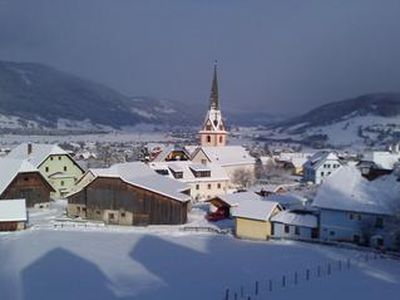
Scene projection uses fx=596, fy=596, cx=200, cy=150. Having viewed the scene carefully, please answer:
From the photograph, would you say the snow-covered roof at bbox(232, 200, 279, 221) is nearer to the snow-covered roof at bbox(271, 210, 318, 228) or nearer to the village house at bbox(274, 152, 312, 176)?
the snow-covered roof at bbox(271, 210, 318, 228)

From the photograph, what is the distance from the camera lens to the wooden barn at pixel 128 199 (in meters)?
49.1

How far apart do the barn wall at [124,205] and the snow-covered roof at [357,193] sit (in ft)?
40.8

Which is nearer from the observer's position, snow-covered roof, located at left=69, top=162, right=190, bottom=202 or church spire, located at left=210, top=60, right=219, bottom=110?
snow-covered roof, located at left=69, top=162, right=190, bottom=202

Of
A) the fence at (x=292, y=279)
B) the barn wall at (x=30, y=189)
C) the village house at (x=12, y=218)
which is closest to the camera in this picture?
the fence at (x=292, y=279)

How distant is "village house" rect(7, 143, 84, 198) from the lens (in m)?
65.1

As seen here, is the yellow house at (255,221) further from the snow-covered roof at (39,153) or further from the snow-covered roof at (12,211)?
the snow-covered roof at (39,153)

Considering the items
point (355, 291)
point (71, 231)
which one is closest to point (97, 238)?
point (71, 231)

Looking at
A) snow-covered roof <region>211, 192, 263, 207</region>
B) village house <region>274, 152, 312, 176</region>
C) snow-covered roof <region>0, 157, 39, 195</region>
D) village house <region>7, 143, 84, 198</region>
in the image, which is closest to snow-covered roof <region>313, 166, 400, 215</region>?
snow-covered roof <region>211, 192, 263, 207</region>

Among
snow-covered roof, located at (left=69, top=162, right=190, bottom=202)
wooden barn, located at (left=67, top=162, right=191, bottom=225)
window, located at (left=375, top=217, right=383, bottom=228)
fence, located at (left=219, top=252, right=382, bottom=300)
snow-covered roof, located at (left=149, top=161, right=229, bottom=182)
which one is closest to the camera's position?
fence, located at (left=219, top=252, right=382, bottom=300)

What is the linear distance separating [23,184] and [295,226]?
2776 centimetres

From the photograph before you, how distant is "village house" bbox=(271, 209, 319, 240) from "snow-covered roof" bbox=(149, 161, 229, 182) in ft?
75.3

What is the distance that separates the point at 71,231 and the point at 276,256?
17.3 metres

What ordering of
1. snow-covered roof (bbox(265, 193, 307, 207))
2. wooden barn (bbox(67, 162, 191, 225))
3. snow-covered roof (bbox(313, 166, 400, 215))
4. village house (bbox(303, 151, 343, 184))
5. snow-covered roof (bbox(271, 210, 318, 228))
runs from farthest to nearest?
village house (bbox(303, 151, 343, 184))
snow-covered roof (bbox(265, 193, 307, 207))
wooden barn (bbox(67, 162, 191, 225))
snow-covered roof (bbox(271, 210, 318, 228))
snow-covered roof (bbox(313, 166, 400, 215))

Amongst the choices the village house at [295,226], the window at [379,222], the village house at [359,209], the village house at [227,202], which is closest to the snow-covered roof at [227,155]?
the village house at [227,202]
